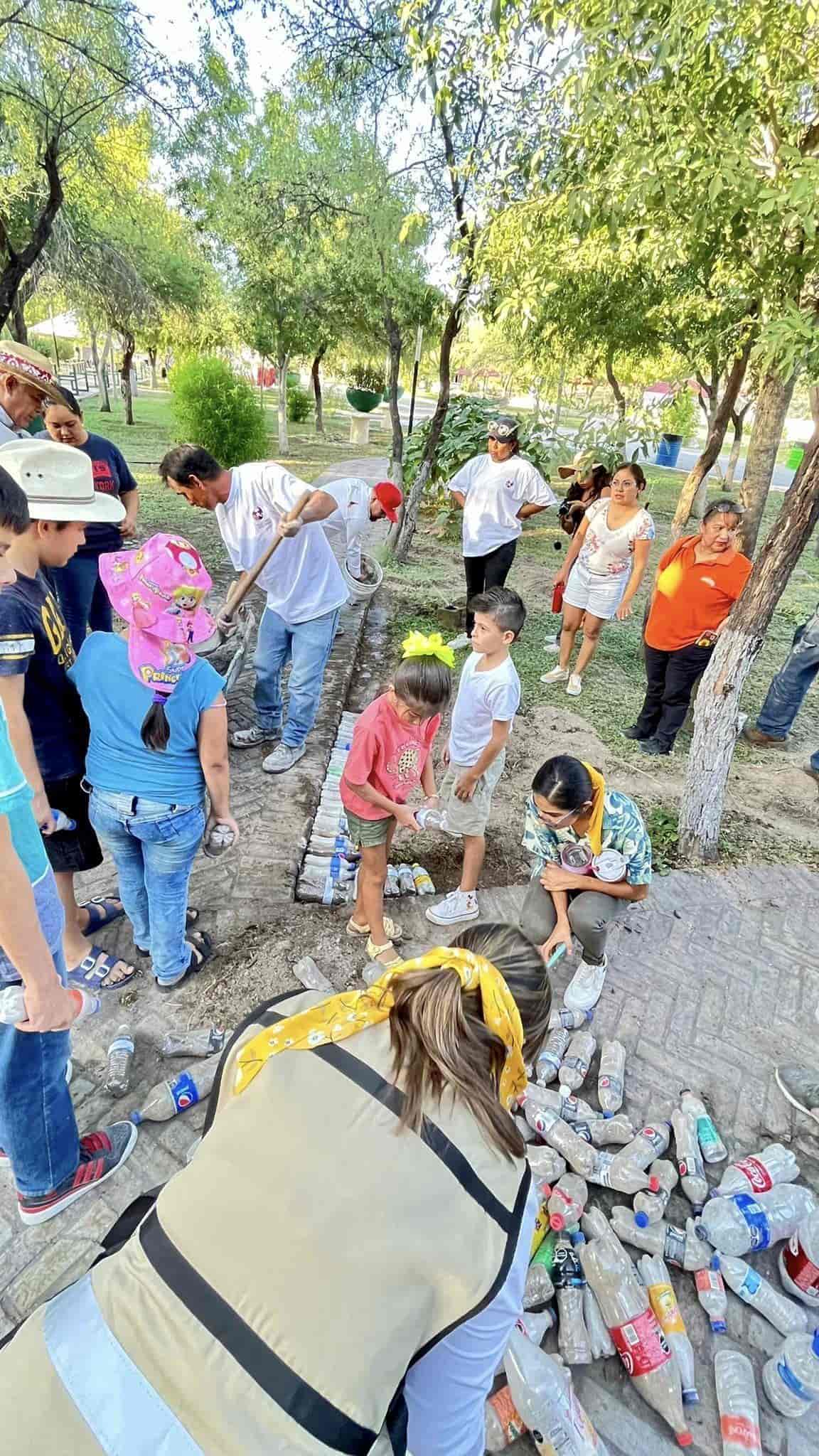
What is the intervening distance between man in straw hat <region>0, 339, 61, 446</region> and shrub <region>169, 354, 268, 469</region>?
30.7 feet

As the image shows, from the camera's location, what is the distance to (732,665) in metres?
3.81

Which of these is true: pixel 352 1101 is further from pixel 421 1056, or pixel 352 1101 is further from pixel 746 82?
pixel 746 82

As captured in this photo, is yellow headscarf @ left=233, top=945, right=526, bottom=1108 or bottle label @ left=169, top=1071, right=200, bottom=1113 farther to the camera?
bottle label @ left=169, top=1071, right=200, bottom=1113

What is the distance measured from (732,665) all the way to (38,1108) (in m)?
3.64

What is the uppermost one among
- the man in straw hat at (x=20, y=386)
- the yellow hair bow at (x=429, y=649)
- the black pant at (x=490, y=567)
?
the man in straw hat at (x=20, y=386)

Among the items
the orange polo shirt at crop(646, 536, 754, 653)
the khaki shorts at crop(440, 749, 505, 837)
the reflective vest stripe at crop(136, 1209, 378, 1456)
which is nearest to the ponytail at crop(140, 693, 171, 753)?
the khaki shorts at crop(440, 749, 505, 837)

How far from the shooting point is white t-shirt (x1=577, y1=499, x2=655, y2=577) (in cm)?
552

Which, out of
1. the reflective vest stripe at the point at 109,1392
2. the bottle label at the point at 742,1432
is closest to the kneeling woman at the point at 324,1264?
the reflective vest stripe at the point at 109,1392

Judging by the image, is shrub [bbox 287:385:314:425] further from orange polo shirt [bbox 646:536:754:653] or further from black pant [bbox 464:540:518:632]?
orange polo shirt [bbox 646:536:754:653]

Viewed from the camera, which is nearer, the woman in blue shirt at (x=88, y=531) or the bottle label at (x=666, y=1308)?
the bottle label at (x=666, y=1308)

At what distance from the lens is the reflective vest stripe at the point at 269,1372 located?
0.96 m

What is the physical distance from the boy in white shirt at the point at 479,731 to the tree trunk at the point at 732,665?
1208 millimetres

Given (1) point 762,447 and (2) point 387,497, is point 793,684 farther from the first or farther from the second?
(2) point 387,497

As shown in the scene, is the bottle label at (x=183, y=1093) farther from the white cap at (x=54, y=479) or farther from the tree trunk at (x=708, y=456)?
the tree trunk at (x=708, y=456)
